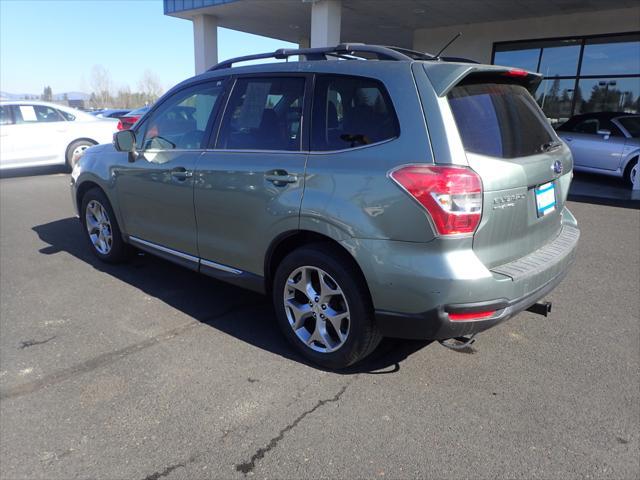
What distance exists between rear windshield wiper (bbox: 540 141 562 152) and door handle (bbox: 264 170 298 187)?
1572 millimetres

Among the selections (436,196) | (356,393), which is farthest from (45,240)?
(436,196)

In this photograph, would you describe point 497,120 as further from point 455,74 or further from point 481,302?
point 481,302

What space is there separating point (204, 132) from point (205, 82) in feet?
1.49

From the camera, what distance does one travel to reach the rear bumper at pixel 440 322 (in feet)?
8.41

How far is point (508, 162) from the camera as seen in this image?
8.80 ft

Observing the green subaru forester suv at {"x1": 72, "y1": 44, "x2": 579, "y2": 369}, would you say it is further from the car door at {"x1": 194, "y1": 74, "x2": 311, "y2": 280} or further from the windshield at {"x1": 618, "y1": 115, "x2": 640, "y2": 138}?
the windshield at {"x1": 618, "y1": 115, "x2": 640, "y2": 138}

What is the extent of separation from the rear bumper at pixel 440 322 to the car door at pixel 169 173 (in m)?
1.84

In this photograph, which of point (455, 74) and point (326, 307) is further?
point (326, 307)

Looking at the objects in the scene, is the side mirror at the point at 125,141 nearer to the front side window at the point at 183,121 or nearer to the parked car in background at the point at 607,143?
the front side window at the point at 183,121

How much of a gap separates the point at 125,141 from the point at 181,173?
0.86 meters

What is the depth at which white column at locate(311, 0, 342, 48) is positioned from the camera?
1270 centimetres

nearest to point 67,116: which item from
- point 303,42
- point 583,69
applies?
point 303,42

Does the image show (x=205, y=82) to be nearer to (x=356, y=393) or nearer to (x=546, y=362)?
(x=356, y=393)

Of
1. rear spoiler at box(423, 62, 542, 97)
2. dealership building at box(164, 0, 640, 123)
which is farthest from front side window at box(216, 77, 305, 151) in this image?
dealership building at box(164, 0, 640, 123)
